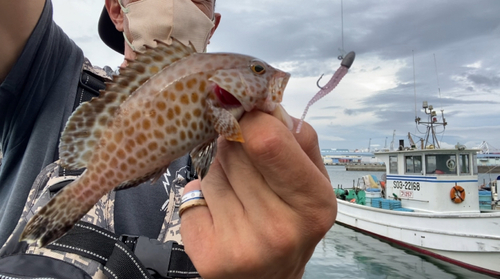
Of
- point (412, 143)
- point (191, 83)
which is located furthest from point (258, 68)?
point (412, 143)

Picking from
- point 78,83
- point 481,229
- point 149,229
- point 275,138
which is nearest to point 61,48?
point 78,83

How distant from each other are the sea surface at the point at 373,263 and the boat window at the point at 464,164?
479 cm

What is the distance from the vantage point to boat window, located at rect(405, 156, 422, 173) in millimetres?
17406

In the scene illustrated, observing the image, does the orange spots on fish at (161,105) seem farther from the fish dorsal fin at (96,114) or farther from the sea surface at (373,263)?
the sea surface at (373,263)

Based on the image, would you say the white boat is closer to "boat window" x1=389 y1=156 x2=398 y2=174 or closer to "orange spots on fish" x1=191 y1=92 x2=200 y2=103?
"boat window" x1=389 y1=156 x2=398 y2=174

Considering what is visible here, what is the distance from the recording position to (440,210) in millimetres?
16406

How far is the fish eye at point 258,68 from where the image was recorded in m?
1.83

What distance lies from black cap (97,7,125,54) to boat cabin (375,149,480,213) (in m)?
16.6

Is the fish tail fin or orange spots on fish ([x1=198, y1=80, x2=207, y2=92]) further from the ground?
orange spots on fish ([x1=198, y1=80, x2=207, y2=92])

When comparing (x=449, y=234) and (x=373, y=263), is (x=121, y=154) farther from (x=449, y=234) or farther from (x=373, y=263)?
(x=373, y=263)

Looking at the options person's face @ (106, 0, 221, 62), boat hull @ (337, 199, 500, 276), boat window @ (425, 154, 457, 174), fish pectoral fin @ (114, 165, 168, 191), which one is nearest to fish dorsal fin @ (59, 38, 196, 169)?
fish pectoral fin @ (114, 165, 168, 191)

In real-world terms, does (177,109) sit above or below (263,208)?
above

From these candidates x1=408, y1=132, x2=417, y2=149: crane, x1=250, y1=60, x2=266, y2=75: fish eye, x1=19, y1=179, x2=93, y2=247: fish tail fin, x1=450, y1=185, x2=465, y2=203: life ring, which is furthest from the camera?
x1=408, y1=132, x2=417, y2=149: crane

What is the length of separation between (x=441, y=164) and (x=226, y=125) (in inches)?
712
